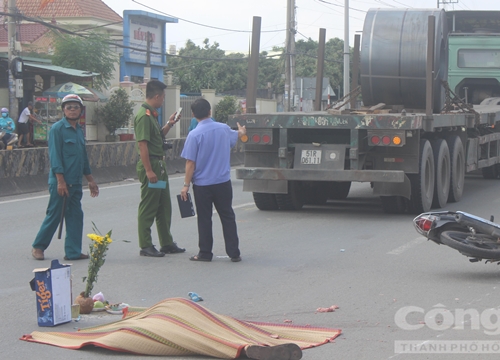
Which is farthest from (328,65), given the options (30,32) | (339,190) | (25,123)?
(339,190)

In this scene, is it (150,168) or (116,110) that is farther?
(116,110)

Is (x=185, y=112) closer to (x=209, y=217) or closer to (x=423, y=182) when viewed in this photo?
(x=423, y=182)

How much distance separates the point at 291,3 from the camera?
35656mm

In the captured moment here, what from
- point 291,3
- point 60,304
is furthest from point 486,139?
point 291,3

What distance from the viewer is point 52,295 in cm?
556

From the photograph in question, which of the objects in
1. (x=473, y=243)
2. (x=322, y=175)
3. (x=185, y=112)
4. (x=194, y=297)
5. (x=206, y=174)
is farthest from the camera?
(x=185, y=112)

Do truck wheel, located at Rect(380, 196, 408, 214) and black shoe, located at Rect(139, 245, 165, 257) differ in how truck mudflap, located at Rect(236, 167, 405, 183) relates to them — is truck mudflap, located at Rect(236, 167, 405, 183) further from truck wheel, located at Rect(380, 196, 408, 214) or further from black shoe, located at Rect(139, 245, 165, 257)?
black shoe, located at Rect(139, 245, 165, 257)

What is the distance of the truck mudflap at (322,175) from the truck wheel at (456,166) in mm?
2259

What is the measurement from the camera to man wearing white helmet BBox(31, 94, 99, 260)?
8125 millimetres

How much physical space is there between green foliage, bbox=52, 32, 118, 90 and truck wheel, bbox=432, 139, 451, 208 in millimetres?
25455

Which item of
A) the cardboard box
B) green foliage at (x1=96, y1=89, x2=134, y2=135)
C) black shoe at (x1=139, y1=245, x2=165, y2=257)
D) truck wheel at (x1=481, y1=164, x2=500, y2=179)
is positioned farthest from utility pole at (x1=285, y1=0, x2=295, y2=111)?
the cardboard box

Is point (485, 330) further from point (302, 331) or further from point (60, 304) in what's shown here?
point (60, 304)

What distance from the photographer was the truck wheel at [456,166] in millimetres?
12617

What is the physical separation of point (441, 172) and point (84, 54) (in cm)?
2647
